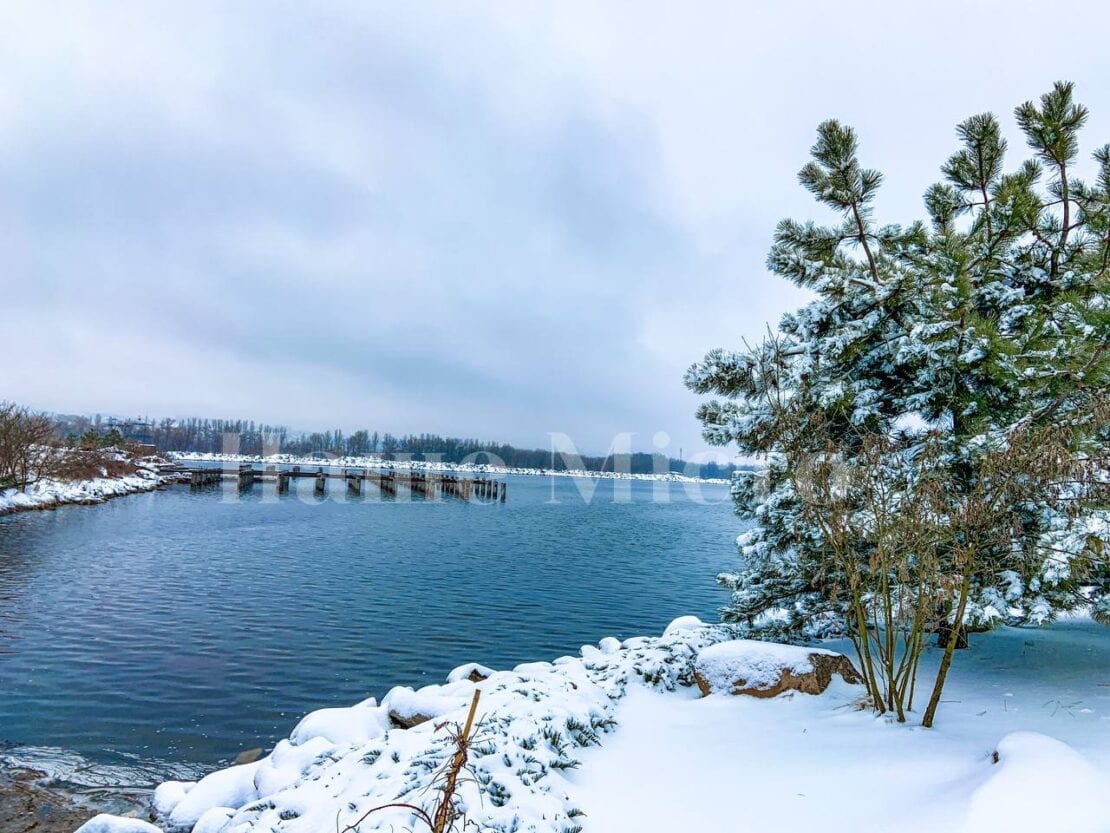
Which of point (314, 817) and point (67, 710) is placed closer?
point (314, 817)

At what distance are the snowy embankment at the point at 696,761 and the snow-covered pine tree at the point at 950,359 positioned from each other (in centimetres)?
114

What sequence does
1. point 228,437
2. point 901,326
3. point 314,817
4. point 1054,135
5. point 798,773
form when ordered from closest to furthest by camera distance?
point 314,817 < point 798,773 < point 1054,135 < point 901,326 < point 228,437

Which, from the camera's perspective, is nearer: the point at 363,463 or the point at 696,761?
the point at 696,761

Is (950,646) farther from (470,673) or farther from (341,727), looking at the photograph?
(470,673)

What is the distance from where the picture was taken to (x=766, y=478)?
7.43 metres

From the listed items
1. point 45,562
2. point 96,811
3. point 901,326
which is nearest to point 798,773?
point 901,326

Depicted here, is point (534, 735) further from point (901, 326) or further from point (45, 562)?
point (45, 562)

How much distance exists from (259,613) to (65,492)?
3160 cm

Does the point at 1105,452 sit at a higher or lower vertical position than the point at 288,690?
higher

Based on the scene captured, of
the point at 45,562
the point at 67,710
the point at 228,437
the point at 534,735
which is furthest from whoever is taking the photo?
the point at 228,437

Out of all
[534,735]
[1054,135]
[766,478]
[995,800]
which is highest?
[1054,135]

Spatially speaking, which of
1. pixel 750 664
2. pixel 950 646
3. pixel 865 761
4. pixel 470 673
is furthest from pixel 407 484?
pixel 950 646

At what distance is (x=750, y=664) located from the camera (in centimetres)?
685

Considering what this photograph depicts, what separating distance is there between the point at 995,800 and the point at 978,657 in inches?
204
